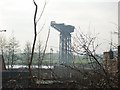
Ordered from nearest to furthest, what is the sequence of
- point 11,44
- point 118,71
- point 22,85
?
point 118,71, point 22,85, point 11,44

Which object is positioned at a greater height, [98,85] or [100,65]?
[100,65]

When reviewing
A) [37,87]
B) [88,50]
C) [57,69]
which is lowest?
[37,87]

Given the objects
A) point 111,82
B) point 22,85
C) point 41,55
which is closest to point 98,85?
point 111,82

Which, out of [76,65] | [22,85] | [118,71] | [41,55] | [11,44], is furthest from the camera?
[11,44]

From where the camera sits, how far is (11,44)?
1759 centimetres

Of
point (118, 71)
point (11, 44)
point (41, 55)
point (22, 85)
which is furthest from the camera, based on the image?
point (11, 44)

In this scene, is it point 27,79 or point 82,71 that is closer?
point 82,71

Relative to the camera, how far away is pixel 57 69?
4516 mm

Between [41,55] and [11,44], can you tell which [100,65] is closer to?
[41,55]

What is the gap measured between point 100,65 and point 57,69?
3.21 feet

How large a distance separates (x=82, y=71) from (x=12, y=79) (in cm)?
165

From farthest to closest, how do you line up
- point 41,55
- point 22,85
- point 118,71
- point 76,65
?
point 22,85
point 41,55
point 76,65
point 118,71

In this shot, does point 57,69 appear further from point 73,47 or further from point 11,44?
point 11,44

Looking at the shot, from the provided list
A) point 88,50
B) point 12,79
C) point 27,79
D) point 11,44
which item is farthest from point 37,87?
point 11,44
